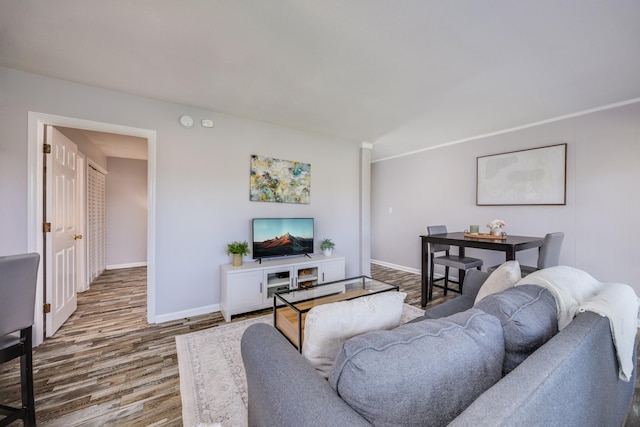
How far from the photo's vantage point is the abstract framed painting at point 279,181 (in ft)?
11.0

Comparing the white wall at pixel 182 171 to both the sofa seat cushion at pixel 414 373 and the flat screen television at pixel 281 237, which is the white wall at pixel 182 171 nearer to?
the flat screen television at pixel 281 237

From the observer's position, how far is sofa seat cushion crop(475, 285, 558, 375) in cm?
96

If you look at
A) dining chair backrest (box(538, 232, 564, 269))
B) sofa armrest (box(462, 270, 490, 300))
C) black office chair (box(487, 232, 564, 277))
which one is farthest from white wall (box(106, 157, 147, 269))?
dining chair backrest (box(538, 232, 564, 269))

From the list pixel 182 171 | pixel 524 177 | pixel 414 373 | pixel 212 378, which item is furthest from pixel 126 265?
pixel 524 177

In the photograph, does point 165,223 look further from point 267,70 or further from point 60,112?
point 267,70

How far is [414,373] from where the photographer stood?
68 centimetres

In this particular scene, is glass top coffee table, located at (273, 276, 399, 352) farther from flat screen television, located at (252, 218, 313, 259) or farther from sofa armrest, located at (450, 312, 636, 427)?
sofa armrest, located at (450, 312, 636, 427)

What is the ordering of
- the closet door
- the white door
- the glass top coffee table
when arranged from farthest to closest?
the closet door → the white door → the glass top coffee table

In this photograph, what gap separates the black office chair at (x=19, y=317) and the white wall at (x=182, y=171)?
1287mm

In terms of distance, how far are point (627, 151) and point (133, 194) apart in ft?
25.4

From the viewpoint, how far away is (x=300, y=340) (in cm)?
161

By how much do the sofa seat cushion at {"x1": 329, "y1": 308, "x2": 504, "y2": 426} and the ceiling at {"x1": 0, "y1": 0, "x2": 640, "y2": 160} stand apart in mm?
1743

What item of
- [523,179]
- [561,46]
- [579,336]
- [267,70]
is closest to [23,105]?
[267,70]

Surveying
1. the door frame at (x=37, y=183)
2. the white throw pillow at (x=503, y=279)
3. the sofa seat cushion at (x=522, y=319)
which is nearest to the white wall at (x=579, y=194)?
the white throw pillow at (x=503, y=279)
